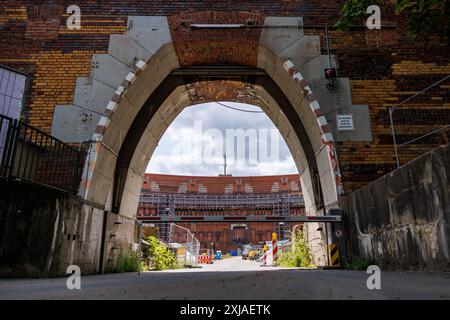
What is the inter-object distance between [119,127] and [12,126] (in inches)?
124

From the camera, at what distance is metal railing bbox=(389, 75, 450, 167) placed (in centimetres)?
735

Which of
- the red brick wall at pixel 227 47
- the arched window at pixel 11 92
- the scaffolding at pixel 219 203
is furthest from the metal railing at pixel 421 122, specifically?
the scaffolding at pixel 219 203

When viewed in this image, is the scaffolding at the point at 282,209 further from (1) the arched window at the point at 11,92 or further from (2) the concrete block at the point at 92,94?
(1) the arched window at the point at 11,92

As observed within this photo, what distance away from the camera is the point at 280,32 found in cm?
841

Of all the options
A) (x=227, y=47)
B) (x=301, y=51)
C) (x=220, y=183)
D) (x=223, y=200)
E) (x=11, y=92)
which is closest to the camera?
(x=11, y=92)

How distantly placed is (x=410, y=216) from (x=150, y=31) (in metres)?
7.21

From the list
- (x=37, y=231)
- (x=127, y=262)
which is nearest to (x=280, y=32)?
(x=37, y=231)

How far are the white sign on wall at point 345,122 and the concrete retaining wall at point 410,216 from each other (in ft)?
6.46

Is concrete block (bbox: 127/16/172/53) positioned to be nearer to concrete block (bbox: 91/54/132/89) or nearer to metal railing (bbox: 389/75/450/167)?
concrete block (bbox: 91/54/132/89)

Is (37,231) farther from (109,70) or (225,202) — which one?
(225,202)

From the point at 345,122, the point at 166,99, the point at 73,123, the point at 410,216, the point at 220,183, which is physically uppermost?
the point at 220,183

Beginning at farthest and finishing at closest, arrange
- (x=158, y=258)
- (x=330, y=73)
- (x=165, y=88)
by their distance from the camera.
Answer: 1. (x=158, y=258)
2. (x=165, y=88)
3. (x=330, y=73)

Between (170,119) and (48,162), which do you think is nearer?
(48,162)
